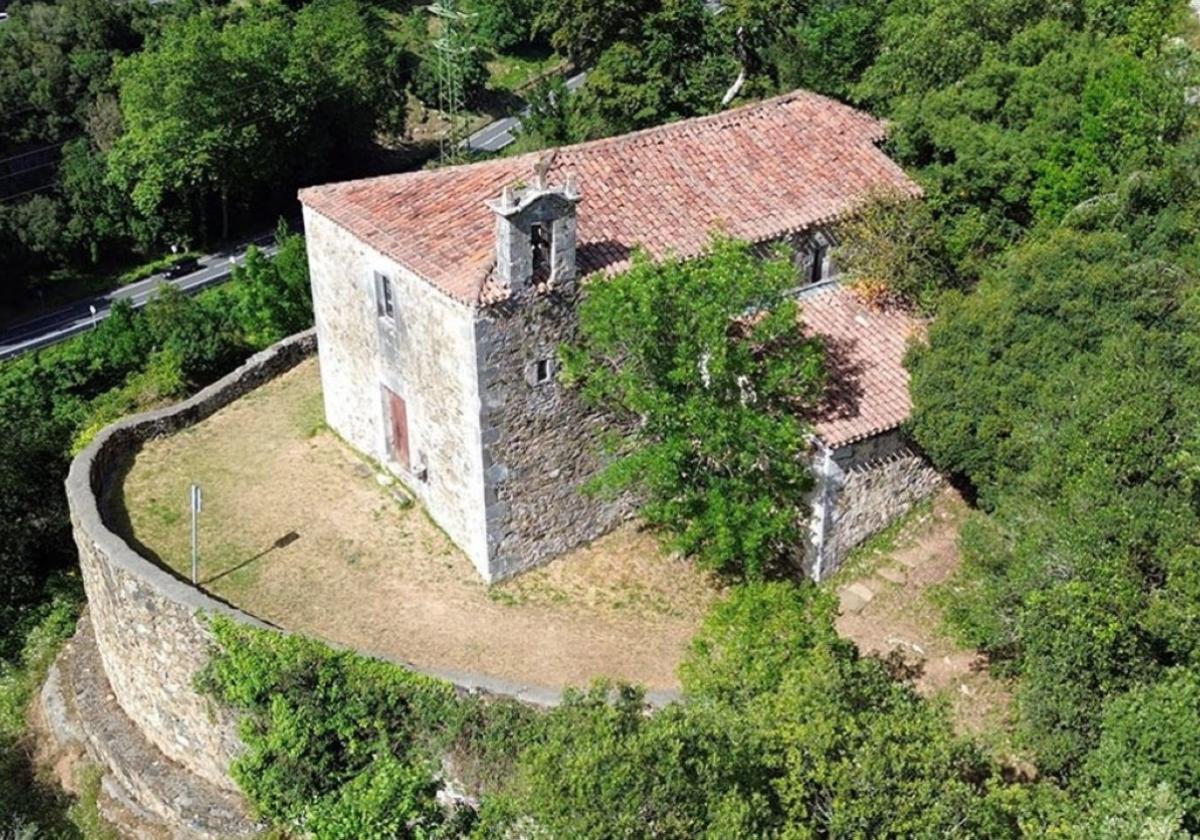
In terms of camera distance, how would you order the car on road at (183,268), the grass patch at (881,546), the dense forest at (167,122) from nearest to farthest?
1. the grass patch at (881,546)
2. the dense forest at (167,122)
3. the car on road at (183,268)

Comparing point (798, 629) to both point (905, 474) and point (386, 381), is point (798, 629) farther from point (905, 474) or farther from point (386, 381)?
point (386, 381)

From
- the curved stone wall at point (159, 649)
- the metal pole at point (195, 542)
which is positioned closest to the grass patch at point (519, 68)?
the curved stone wall at point (159, 649)

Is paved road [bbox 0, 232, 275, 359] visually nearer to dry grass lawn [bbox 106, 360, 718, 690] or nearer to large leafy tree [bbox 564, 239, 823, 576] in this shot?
dry grass lawn [bbox 106, 360, 718, 690]

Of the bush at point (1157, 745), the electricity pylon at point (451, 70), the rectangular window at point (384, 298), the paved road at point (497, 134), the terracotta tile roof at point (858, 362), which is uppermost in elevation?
the rectangular window at point (384, 298)

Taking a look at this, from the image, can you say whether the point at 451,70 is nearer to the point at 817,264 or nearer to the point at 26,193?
the point at 26,193

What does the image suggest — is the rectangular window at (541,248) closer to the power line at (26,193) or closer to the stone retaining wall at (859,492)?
the stone retaining wall at (859,492)

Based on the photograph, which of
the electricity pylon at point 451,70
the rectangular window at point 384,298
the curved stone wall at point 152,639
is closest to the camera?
the curved stone wall at point 152,639

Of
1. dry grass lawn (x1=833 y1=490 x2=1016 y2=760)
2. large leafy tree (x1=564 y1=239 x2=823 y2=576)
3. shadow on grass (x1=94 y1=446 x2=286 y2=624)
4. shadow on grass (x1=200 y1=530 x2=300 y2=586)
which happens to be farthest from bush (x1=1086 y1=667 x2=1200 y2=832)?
shadow on grass (x1=200 y1=530 x2=300 y2=586)
